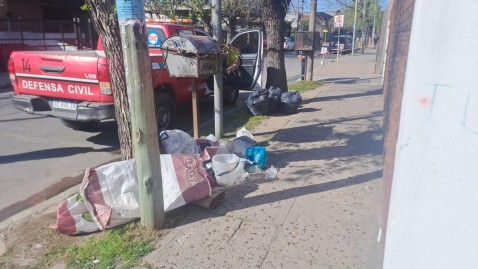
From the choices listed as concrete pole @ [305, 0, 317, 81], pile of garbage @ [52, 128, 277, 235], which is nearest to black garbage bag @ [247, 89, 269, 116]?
pile of garbage @ [52, 128, 277, 235]

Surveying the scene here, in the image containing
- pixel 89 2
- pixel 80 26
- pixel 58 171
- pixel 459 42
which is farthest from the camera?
pixel 80 26

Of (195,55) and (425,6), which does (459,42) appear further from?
(195,55)

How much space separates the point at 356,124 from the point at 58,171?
524cm

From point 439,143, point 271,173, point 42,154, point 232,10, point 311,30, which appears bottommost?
point 42,154

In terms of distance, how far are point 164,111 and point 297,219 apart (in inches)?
153

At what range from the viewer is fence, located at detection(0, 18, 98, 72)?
15.7 metres

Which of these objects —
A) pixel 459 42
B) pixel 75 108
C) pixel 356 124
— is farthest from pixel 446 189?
pixel 356 124

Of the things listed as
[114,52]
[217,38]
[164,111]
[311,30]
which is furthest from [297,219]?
[311,30]

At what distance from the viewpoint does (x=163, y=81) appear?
639 centimetres

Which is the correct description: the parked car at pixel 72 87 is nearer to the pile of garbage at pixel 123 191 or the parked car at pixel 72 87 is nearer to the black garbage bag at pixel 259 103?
the pile of garbage at pixel 123 191

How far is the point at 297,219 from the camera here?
3381 mm

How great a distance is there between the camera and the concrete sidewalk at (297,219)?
2.81 meters

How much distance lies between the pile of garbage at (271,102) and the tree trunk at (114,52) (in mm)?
4185

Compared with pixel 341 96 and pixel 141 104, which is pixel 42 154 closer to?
pixel 141 104
